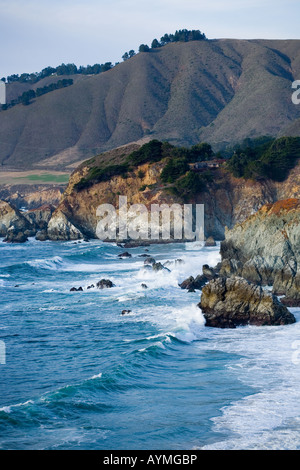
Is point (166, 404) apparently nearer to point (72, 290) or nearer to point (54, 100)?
point (72, 290)

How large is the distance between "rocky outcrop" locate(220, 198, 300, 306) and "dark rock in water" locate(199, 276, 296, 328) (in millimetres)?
2955

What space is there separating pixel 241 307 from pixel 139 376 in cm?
690

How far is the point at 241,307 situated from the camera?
1013 inches

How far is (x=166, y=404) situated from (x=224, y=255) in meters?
20.5

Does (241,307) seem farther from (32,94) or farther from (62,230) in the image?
(32,94)

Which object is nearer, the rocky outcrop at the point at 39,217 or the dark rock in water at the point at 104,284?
the dark rock in water at the point at 104,284

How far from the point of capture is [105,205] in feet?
196

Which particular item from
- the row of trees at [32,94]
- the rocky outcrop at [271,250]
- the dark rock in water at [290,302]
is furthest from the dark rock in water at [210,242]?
the row of trees at [32,94]

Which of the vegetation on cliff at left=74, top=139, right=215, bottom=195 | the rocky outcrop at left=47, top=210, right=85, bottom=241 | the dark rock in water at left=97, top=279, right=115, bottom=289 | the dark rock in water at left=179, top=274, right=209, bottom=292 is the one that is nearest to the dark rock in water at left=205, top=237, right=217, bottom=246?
the vegetation on cliff at left=74, top=139, right=215, bottom=195

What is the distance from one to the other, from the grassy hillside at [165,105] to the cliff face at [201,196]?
82.8 metres

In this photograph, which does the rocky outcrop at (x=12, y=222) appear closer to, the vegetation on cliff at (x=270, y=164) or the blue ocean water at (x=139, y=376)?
the vegetation on cliff at (x=270, y=164)

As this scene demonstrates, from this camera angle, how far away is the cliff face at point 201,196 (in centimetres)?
5584
